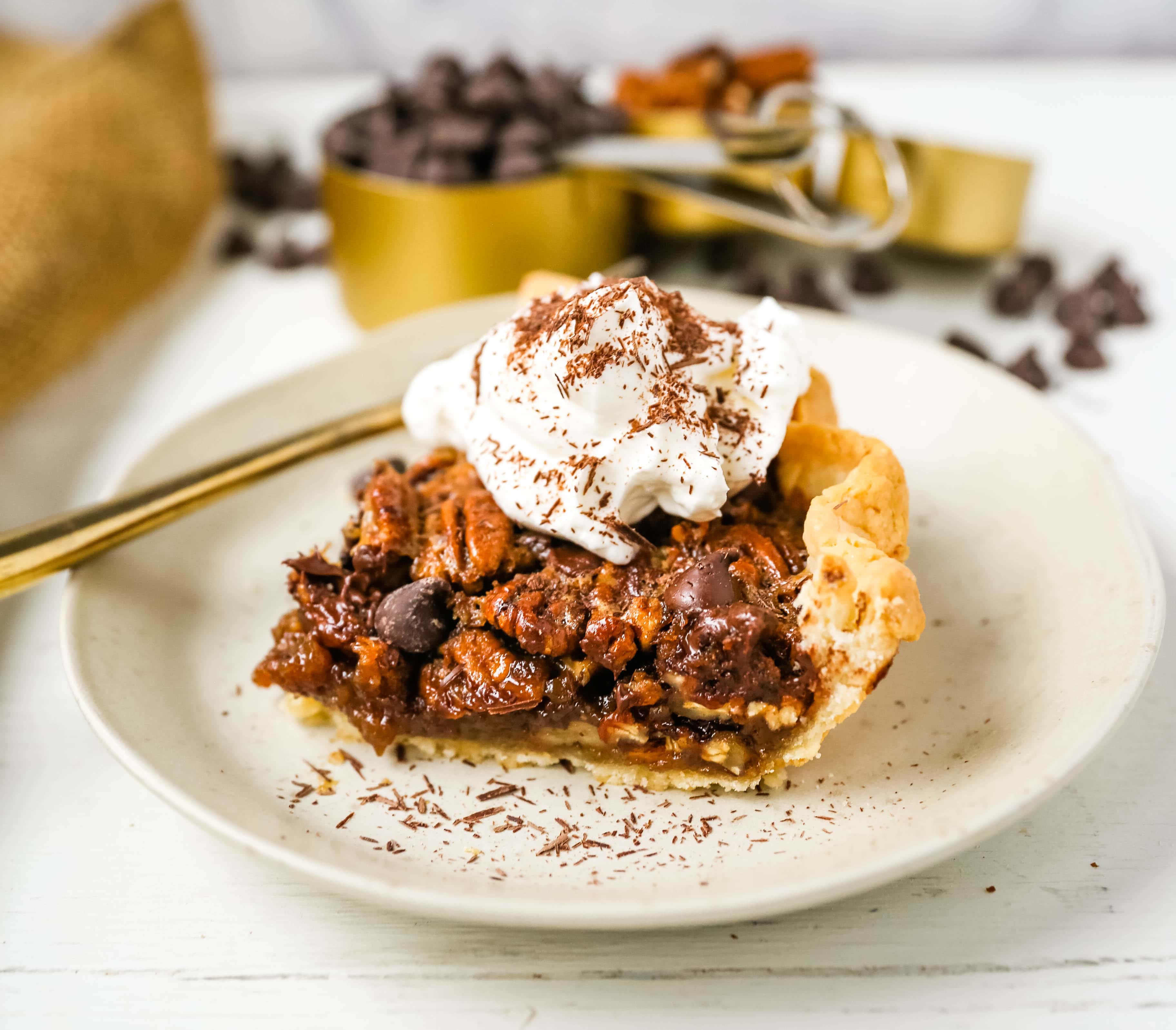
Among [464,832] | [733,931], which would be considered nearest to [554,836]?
[464,832]

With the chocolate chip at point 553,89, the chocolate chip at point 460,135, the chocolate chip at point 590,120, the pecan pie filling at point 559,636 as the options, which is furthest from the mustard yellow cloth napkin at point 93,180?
the pecan pie filling at point 559,636

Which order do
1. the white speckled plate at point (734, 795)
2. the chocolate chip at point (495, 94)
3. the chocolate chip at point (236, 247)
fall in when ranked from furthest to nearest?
the chocolate chip at point (236, 247) < the chocolate chip at point (495, 94) < the white speckled plate at point (734, 795)

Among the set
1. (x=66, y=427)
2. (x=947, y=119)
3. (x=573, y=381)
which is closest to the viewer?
(x=573, y=381)

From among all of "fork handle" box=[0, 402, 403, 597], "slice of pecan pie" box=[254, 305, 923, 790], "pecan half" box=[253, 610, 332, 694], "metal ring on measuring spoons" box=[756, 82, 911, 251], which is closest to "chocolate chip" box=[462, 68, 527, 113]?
"metal ring on measuring spoons" box=[756, 82, 911, 251]

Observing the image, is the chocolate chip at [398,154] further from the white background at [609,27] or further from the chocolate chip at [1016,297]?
the white background at [609,27]

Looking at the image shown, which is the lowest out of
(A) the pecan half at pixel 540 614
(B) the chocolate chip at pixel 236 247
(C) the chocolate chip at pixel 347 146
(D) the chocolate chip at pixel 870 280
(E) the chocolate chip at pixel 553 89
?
(B) the chocolate chip at pixel 236 247

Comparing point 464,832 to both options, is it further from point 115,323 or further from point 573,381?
point 115,323

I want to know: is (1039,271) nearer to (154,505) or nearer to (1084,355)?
(1084,355)
